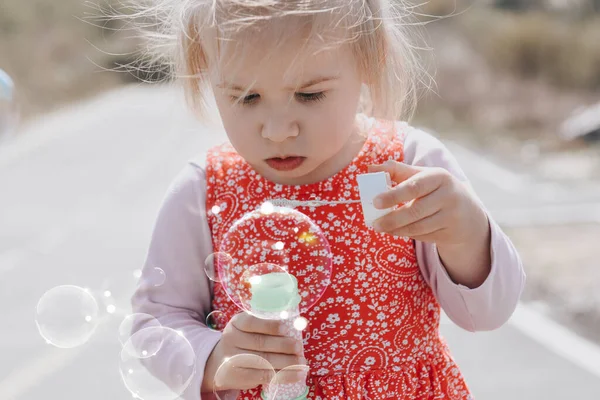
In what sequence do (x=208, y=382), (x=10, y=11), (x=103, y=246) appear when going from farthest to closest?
(x=10, y=11), (x=103, y=246), (x=208, y=382)

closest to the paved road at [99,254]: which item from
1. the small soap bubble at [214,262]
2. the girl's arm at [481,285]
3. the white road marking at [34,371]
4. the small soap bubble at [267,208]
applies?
the white road marking at [34,371]

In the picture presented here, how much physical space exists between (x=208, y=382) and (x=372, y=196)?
0.47 metres

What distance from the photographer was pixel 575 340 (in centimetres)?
410

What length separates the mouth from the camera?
59.9 inches

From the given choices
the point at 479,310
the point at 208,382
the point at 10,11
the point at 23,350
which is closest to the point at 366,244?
the point at 479,310

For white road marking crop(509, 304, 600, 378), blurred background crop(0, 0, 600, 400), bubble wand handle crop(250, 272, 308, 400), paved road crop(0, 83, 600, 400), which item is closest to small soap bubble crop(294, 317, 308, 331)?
bubble wand handle crop(250, 272, 308, 400)

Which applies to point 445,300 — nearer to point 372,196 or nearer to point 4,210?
point 372,196

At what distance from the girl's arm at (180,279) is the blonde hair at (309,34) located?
0.74ft

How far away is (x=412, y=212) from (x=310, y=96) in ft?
0.86

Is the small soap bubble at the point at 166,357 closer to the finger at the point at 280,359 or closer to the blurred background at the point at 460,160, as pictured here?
the finger at the point at 280,359

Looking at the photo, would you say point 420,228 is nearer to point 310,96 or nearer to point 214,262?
point 310,96

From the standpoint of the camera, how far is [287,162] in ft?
4.99

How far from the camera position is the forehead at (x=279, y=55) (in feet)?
4.75

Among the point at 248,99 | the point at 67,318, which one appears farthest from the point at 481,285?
the point at 67,318
